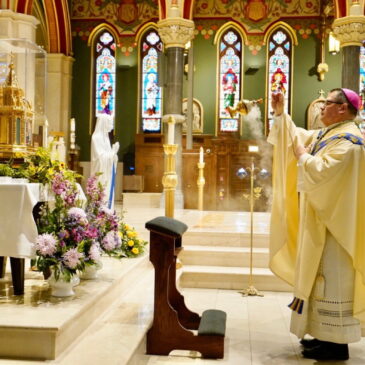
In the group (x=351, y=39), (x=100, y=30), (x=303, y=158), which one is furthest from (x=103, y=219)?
(x=100, y=30)

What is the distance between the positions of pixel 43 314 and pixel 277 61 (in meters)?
14.7

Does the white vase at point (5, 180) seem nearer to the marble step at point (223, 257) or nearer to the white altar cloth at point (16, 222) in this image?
the white altar cloth at point (16, 222)

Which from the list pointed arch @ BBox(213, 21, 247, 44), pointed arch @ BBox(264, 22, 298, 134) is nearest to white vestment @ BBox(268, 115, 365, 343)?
pointed arch @ BBox(264, 22, 298, 134)

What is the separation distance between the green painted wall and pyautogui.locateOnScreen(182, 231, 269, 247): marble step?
9.58m

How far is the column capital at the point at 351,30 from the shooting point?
11648mm

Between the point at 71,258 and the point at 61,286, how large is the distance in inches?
11.9

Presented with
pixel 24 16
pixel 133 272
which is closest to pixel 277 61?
pixel 24 16

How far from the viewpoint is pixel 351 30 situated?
38.3 ft

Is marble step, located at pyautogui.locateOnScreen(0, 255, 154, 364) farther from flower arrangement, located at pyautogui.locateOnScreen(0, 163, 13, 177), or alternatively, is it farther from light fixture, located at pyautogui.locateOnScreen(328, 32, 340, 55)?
light fixture, located at pyautogui.locateOnScreen(328, 32, 340, 55)

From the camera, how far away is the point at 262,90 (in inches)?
649

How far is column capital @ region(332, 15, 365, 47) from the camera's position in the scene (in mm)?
11648

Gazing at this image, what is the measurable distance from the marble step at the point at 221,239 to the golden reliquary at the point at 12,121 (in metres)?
3.08

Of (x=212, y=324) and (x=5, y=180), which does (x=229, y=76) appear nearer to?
(x=5, y=180)

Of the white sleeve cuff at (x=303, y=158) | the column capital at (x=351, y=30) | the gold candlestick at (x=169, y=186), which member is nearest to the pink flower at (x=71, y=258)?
the white sleeve cuff at (x=303, y=158)
